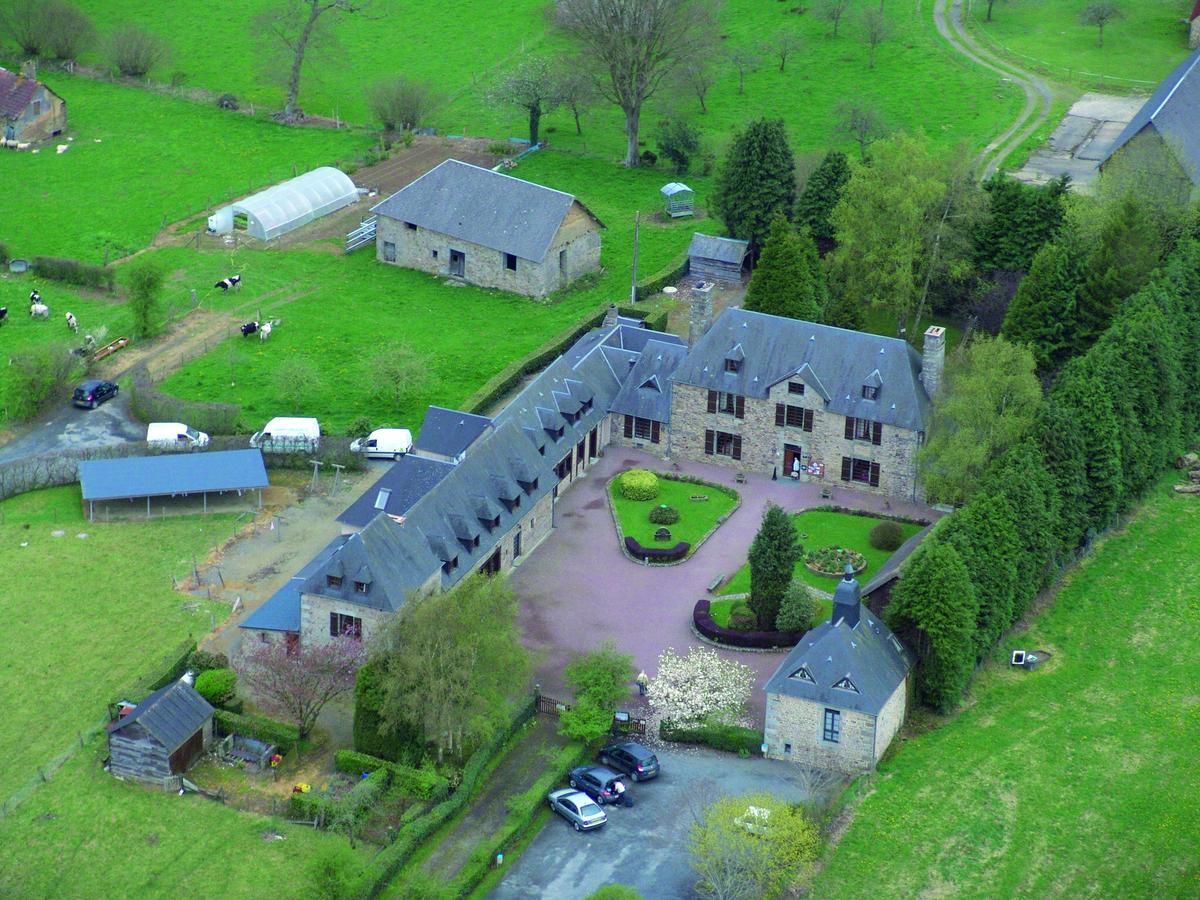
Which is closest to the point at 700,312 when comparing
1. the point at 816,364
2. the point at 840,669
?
the point at 816,364

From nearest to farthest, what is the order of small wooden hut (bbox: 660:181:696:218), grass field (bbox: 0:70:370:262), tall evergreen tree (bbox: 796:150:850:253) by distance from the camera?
tall evergreen tree (bbox: 796:150:850:253) < grass field (bbox: 0:70:370:262) < small wooden hut (bbox: 660:181:696:218)

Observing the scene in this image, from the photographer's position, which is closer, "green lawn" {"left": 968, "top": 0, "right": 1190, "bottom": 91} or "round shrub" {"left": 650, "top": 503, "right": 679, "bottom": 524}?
"round shrub" {"left": 650, "top": 503, "right": 679, "bottom": 524}

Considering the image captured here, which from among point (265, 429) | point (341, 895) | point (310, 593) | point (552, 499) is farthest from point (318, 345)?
point (341, 895)

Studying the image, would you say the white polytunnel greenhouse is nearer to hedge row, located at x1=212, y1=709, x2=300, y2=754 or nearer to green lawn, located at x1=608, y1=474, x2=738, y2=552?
green lawn, located at x1=608, y1=474, x2=738, y2=552

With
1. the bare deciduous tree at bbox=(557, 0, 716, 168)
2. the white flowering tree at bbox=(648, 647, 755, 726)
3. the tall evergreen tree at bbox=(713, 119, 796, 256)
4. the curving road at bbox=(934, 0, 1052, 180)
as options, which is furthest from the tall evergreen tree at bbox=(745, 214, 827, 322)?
the white flowering tree at bbox=(648, 647, 755, 726)

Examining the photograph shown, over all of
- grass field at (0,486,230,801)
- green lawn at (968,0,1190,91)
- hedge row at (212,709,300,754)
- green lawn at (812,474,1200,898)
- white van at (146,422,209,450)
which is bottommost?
grass field at (0,486,230,801)

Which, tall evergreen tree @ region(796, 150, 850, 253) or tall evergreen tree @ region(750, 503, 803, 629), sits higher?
tall evergreen tree @ region(796, 150, 850, 253)

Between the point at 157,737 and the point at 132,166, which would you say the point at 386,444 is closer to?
the point at 157,737

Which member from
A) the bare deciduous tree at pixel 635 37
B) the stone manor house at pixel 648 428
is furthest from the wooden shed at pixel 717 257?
the bare deciduous tree at pixel 635 37
